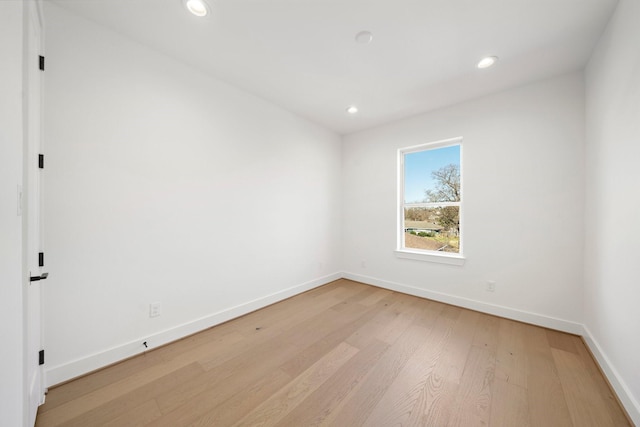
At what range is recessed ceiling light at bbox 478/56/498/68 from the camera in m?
2.12

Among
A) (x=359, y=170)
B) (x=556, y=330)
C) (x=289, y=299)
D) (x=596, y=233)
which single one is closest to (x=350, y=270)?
(x=289, y=299)

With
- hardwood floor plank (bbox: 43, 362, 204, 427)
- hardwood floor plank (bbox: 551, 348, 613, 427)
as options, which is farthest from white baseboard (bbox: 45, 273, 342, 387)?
hardwood floor plank (bbox: 551, 348, 613, 427)

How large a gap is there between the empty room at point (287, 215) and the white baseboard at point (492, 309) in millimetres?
22

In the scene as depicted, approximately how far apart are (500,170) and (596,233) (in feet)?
3.37

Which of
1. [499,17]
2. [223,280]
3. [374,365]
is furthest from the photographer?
[223,280]

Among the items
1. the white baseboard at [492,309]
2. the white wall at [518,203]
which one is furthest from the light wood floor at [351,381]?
the white wall at [518,203]

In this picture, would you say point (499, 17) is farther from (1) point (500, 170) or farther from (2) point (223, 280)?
(2) point (223, 280)

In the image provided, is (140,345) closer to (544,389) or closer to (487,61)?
(544,389)

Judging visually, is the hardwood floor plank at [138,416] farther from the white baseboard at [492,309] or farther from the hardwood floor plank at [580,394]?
the white baseboard at [492,309]

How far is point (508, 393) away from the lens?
5.08 ft

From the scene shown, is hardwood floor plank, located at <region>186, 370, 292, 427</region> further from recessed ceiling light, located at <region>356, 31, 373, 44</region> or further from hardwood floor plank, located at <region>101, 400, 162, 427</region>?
recessed ceiling light, located at <region>356, 31, 373, 44</region>

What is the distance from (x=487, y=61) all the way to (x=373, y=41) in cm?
115

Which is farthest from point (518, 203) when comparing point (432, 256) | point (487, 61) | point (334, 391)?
point (334, 391)

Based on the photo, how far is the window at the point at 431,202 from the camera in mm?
3098
